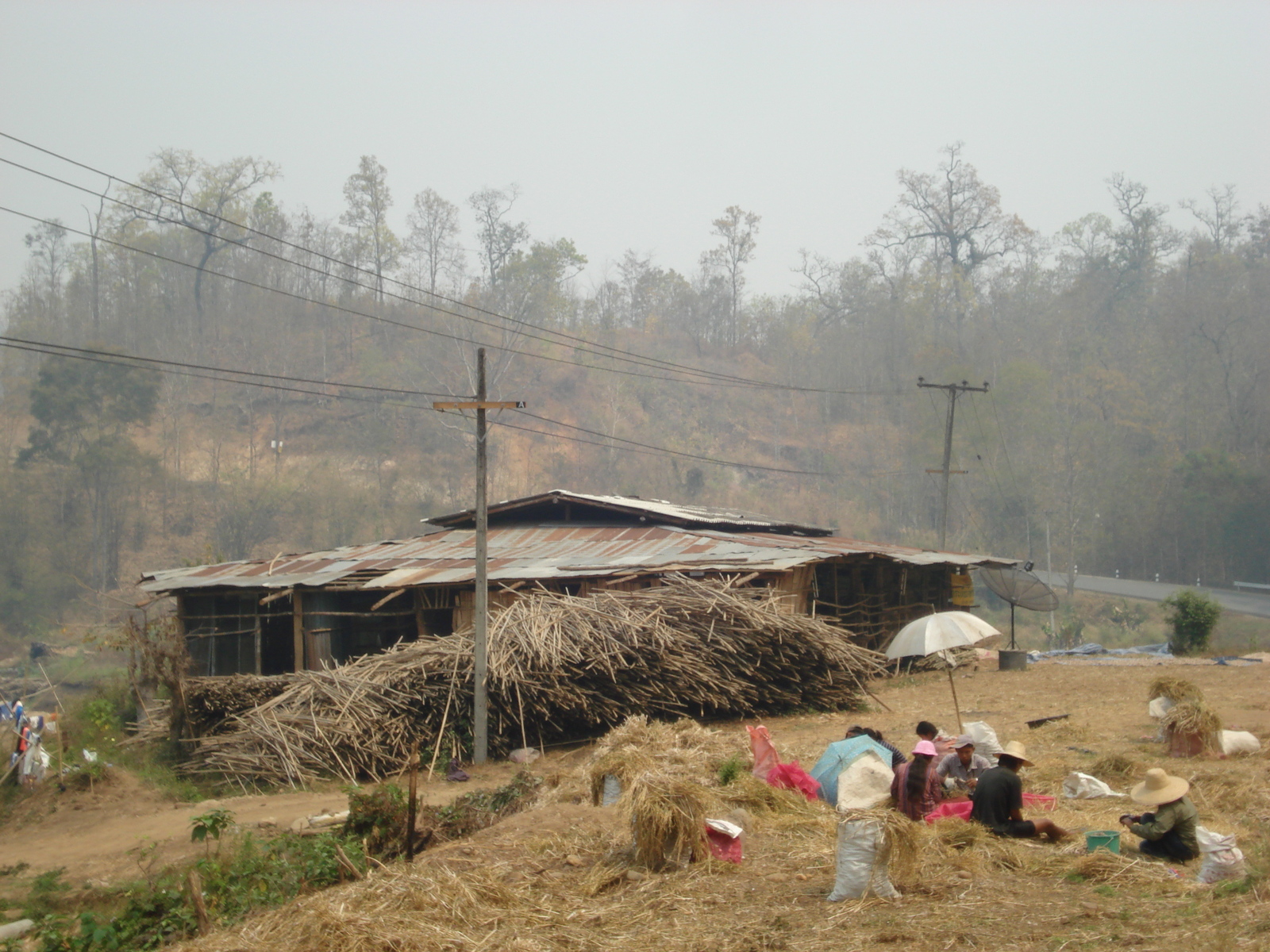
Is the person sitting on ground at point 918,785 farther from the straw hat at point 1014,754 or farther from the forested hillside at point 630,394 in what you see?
the forested hillside at point 630,394

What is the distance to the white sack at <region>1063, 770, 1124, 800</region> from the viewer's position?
30.3 ft

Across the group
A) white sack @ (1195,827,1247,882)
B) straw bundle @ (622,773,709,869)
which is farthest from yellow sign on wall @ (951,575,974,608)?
straw bundle @ (622,773,709,869)

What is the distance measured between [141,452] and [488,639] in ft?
139

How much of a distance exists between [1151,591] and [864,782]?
40170 millimetres

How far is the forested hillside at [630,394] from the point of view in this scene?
48.1m

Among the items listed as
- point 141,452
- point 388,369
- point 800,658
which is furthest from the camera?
point 388,369

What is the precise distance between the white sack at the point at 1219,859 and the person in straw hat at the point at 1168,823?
548mm

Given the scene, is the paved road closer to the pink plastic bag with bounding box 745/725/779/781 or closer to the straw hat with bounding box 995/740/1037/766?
the pink plastic bag with bounding box 745/725/779/781

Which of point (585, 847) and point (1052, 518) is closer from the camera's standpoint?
point (585, 847)

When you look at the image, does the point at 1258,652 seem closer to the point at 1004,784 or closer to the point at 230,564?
the point at 1004,784

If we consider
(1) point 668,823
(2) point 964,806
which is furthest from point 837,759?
(1) point 668,823

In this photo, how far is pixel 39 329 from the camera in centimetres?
5725

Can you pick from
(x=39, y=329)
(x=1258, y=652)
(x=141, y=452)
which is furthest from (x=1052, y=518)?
(x=39, y=329)

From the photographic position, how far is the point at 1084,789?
9.31m
